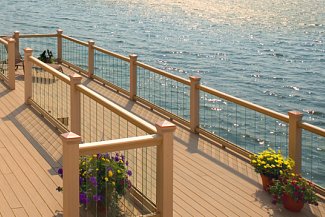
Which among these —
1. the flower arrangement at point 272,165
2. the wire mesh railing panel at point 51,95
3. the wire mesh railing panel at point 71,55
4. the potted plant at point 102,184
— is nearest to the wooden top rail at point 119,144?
the potted plant at point 102,184

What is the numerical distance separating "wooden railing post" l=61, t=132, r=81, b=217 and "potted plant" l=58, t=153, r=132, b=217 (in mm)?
527

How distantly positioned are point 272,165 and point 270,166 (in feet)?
0.11

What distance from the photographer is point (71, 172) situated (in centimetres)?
657

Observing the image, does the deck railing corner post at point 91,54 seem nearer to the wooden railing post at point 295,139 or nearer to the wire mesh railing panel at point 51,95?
the wire mesh railing panel at point 51,95

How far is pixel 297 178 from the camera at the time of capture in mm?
9047

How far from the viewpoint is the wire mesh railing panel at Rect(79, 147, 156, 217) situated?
23.8 feet

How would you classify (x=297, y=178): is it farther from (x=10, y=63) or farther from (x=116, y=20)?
(x=116, y=20)

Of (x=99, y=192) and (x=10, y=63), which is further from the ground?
(x=10, y=63)

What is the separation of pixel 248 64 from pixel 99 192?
32.2 m

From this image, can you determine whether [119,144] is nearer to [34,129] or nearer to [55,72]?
[55,72]

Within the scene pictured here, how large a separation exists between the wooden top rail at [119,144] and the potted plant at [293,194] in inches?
101

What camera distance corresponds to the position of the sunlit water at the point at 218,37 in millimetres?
31625

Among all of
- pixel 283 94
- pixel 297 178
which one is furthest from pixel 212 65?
pixel 297 178

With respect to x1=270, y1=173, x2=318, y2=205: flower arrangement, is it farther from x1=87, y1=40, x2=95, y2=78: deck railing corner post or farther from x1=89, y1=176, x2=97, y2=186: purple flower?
x1=87, y1=40, x2=95, y2=78: deck railing corner post
